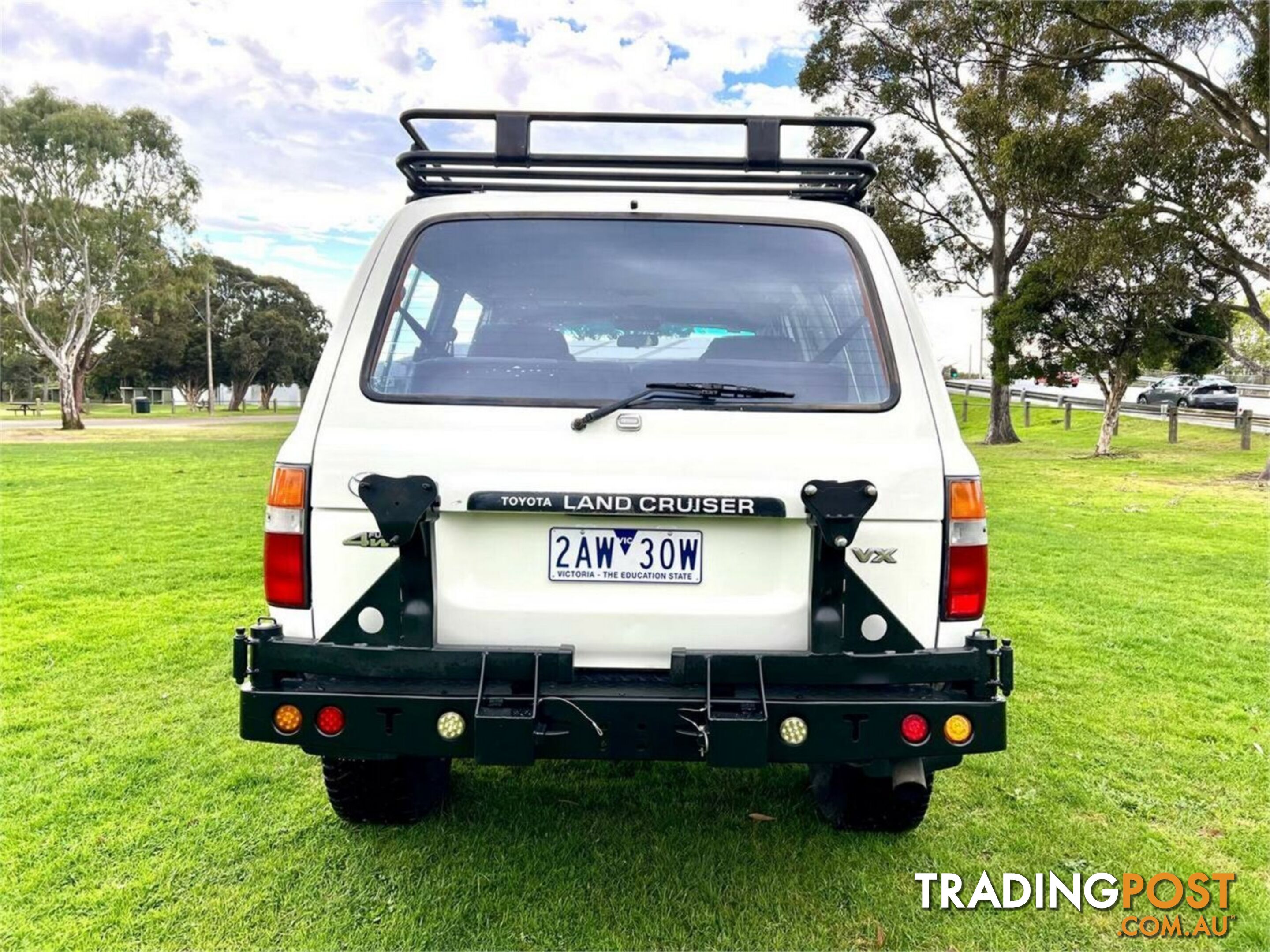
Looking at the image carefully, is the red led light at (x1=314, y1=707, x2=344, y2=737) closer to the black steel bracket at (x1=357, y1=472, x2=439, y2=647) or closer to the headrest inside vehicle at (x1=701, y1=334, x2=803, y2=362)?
the black steel bracket at (x1=357, y1=472, x2=439, y2=647)

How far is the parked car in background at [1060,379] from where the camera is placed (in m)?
19.7

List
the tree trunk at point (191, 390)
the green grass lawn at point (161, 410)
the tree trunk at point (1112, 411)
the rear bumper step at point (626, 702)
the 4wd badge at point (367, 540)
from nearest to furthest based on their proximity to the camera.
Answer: the rear bumper step at point (626, 702) < the 4wd badge at point (367, 540) < the tree trunk at point (1112, 411) < the green grass lawn at point (161, 410) < the tree trunk at point (191, 390)

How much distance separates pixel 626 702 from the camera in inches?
83.5

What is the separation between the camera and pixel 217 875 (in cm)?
271

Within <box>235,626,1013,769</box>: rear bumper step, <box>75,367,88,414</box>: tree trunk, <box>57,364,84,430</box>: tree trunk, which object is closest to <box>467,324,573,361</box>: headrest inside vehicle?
<box>235,626,1013,769</box>: rear bumper step

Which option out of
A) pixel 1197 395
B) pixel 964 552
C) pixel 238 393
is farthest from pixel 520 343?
pixel 238 393

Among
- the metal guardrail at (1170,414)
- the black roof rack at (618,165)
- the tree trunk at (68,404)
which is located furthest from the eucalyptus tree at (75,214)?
the black roof rack at (618,165)

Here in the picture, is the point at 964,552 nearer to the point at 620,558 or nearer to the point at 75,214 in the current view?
the point at 620,558

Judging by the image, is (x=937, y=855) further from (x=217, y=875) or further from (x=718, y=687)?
(x=217, y=875)

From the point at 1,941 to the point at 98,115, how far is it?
33039 mm

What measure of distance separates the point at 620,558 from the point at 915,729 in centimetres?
85

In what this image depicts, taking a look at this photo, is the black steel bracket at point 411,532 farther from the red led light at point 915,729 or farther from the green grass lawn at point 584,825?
the green grass lawn at point 584,825

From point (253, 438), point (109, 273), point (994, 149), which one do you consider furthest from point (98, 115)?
point (994, 149)

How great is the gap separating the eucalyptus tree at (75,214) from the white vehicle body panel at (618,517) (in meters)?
31.4
